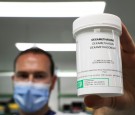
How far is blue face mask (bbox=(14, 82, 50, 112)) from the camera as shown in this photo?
57.5 inches

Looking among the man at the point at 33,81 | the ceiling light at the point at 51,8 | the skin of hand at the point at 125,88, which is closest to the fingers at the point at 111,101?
the skin of hand at the point at 125,88

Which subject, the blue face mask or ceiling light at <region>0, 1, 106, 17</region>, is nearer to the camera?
the blue face mask

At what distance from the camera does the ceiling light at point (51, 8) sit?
2.21 m

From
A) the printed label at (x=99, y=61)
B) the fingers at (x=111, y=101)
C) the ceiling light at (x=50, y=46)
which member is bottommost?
the fingers at (x=111, y=101)

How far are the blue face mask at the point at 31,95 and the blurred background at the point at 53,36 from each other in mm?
944

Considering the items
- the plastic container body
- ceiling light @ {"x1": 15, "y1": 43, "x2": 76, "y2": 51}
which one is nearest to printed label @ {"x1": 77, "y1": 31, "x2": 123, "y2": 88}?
the plastic container body

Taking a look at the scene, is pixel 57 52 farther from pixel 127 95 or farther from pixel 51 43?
pixel 127 95

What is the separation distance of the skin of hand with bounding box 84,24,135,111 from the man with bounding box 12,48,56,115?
2.81 ft

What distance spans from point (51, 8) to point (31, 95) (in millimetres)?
1108

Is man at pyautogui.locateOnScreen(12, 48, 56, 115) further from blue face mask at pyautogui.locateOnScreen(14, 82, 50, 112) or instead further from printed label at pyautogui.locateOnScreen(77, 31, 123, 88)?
printed label at pyautogui.locateOnScreen(77, 31, 123, 88)

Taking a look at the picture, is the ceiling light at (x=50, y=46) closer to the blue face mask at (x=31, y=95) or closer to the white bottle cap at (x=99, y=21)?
the blue face mask at (x=31, y=95)

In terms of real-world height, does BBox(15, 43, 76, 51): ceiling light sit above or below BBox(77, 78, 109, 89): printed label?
above

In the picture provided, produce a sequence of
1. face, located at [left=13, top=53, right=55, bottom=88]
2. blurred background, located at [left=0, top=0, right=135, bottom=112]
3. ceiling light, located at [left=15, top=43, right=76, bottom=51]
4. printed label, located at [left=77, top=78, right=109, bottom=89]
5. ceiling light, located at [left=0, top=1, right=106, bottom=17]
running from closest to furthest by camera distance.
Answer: printed label, located at [left=77, top=78, right=109, bottom=89] < face, located at [left=13, top=53, right=55, bottom=88] < ceiling light, located at [left=0, top=1, right=106, bottom=17] < blurred background, located at [left=0, top=0, right=135, bottom=112] < ceiling light, located at [left=15, top=43, right=76, bottom=51]

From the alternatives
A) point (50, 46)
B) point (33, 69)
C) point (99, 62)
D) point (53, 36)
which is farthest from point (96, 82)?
→ point (50, 46)
